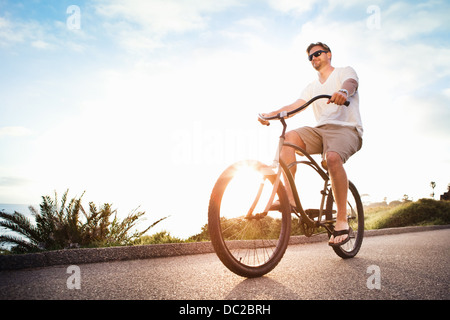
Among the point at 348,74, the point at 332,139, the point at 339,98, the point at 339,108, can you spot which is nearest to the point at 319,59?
the point at 348,74

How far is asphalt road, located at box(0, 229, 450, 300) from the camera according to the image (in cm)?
226

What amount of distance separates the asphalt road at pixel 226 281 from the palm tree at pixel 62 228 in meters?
2.12

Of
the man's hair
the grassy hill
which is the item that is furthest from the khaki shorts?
the grassy hill

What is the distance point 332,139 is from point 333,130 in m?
0.15

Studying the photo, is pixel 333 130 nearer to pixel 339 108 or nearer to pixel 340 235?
pixel 339 108

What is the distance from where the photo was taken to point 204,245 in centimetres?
465

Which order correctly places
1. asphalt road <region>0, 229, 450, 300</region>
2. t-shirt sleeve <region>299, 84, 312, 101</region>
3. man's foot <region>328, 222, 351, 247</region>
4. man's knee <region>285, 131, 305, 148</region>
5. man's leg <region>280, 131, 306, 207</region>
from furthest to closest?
t-shirt sleeve <region>299, 84, 312, 101</region> < man's knee <region>285, 131, 305, 148</region> < man's foot <region>328, 222, 351, 247</region> < man's leg <region>280, 131, 306, 207</region> < asphalt road <region>0, 229, 450, 300</region>

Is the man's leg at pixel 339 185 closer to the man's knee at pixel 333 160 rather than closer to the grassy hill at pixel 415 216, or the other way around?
the man's knee at pixel 333 160

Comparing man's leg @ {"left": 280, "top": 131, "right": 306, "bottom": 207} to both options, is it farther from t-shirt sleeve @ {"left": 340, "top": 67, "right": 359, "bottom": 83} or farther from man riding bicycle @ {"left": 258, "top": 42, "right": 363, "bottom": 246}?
t-shirt sleeve @ {"left": 340, "top": 67, "right": 359, "bottom": 83}

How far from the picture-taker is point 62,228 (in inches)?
211

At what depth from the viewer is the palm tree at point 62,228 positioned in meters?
5.31
